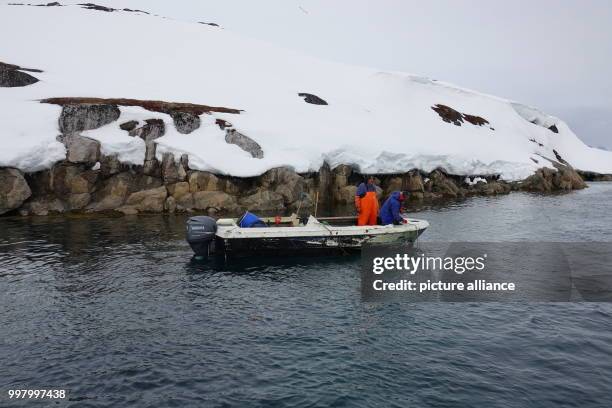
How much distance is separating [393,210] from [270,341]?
13.0m

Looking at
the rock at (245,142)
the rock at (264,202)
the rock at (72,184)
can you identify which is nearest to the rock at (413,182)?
the rock at (264,202)

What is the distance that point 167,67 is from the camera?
6981 cm

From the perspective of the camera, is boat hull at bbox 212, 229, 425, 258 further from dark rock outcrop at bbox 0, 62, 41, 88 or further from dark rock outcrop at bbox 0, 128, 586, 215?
dark rock outcrop at bbox 0, 62, 41, 88

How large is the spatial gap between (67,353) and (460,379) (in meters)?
10.4

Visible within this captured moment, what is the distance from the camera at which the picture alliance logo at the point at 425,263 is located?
21.2 m

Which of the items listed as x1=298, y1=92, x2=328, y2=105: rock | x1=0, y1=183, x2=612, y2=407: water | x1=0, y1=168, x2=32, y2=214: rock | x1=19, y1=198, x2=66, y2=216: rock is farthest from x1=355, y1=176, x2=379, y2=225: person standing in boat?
x1=298, y1=92, x2=328, y2=105: rock

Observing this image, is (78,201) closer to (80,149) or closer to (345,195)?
(80,149)

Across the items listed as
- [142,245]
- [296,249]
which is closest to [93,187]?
[142,245]

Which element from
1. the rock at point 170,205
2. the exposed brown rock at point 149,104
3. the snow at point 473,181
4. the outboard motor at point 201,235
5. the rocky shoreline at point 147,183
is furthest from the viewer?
the snow at point 473,181

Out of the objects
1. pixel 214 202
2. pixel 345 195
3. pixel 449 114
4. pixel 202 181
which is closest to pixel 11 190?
pixel 202 181

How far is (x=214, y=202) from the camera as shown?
3781 cm

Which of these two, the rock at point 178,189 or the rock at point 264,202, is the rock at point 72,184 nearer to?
the rock at point 178,189

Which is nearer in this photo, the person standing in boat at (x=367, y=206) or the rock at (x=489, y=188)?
the person standing in boat at (x=367, y=206)

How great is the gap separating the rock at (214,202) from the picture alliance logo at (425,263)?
18.5m
